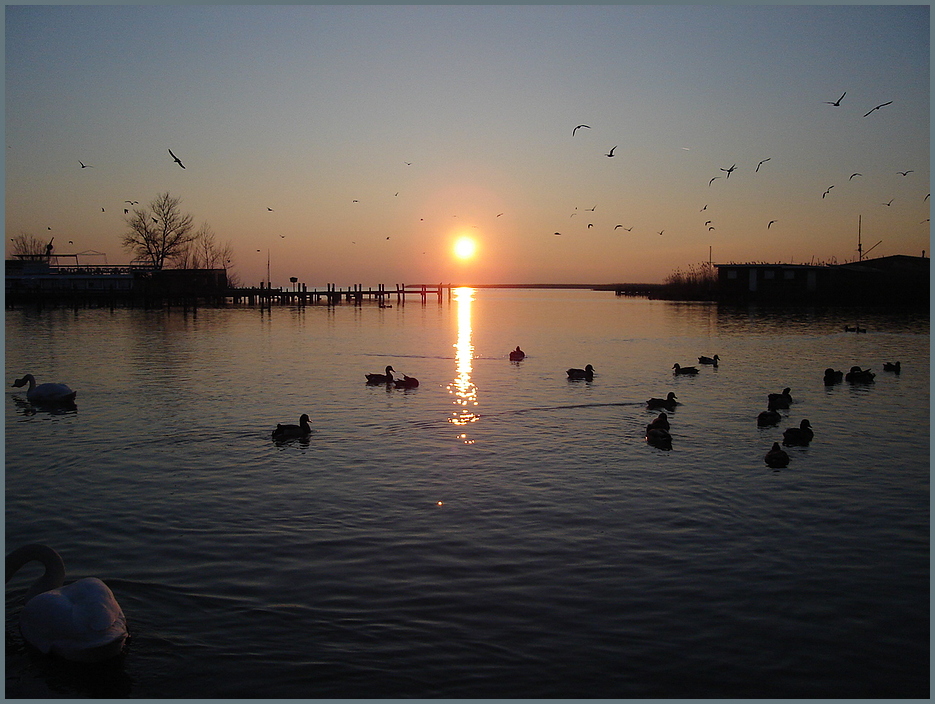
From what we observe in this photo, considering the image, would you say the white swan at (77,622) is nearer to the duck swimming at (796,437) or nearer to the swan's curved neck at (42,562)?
the swan's curved neck at (42,562)

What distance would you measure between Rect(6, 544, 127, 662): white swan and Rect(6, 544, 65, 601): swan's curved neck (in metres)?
0.15

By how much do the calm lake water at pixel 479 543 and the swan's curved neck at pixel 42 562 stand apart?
0.50 meters

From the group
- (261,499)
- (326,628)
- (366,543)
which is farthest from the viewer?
(261,499)

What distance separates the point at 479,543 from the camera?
9648 millimetres

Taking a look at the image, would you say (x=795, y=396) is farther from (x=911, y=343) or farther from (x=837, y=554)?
(x=911, y=343)

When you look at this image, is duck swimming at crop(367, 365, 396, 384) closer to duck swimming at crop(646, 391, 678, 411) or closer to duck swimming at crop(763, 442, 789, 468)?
duck swimming at crop(646, 391, 678, 411)

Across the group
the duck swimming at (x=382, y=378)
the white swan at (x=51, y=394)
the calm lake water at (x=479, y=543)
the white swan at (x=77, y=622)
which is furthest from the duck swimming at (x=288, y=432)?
the duck swimming at (x=382, y=378)

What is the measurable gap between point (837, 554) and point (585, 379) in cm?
1657

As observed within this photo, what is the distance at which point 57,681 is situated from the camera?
662 centimetres

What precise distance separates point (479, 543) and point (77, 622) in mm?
4584

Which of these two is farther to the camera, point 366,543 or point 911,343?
point 911,343

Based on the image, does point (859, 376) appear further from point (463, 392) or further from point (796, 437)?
point (463, 392)

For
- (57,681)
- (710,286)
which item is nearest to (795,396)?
(57,681)

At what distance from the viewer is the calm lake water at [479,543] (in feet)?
22.3
